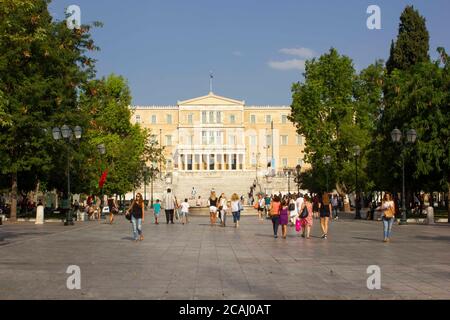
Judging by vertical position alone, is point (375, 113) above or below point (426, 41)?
below

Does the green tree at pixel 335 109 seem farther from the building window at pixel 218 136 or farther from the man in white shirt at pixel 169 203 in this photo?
the building window at pixel 218 136

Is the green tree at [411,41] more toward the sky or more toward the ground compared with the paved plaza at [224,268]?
more toward the sky

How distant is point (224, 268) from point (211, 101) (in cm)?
12953

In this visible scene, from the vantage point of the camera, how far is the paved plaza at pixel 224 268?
35.2 ft

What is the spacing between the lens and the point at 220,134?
→ 143000 millimetres

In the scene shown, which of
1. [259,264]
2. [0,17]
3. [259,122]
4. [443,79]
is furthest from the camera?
[259,122]

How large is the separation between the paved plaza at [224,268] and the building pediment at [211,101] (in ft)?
395

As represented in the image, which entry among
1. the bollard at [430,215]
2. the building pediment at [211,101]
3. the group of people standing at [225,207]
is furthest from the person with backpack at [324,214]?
the building pediment at [211,101]

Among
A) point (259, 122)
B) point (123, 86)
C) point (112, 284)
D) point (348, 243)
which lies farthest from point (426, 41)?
point (259, 122)

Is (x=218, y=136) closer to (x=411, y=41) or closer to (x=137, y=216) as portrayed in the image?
(x=411, y=41)

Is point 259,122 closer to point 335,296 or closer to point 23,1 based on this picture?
point 23,1

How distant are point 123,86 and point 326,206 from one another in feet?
134

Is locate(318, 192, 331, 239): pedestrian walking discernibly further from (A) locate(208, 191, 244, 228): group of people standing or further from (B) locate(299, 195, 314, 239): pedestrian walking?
(A) locate(208, 191, 244, 228): group of people standing
